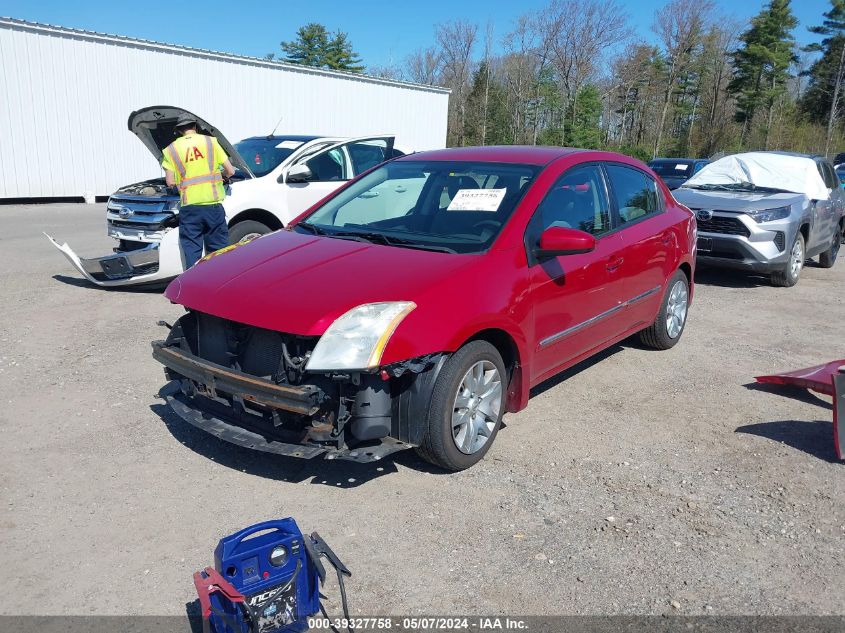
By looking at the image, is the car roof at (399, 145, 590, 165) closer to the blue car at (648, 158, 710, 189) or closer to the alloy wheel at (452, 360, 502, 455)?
the alloy wheel at (452, 360, 502, 455)

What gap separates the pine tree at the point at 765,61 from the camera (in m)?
52.2

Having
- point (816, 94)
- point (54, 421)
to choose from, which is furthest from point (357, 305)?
point (816, 94)

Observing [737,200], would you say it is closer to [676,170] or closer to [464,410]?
[464,410]

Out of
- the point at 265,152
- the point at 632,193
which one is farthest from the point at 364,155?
the point at 632,193

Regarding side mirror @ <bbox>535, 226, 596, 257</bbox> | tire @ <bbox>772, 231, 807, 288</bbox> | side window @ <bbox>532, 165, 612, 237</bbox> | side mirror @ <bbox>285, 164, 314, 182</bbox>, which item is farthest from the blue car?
side mirror @ <bbox>535, 226, 596, 257</bbox>

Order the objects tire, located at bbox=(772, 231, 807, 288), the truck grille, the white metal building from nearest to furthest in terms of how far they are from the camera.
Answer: the truck grille → tire, located at bbox=(772, 231, 807, 288) → the white metal building

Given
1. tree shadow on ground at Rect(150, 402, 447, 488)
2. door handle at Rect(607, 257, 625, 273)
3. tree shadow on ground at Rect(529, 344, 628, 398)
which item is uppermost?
door handle at Rect(607, 257, 625, 273)

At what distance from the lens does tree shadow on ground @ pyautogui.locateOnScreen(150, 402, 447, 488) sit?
3930 mm

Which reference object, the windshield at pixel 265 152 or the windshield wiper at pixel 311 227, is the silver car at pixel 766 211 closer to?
the windshield at pixel 265 152

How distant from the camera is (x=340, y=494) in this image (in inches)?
149

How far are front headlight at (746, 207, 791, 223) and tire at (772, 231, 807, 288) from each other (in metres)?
0.47

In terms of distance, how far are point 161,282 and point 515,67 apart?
44.2 metres

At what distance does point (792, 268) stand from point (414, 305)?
7896 mm

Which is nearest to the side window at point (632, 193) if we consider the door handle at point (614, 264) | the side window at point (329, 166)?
the door handle at point (614, 264)
